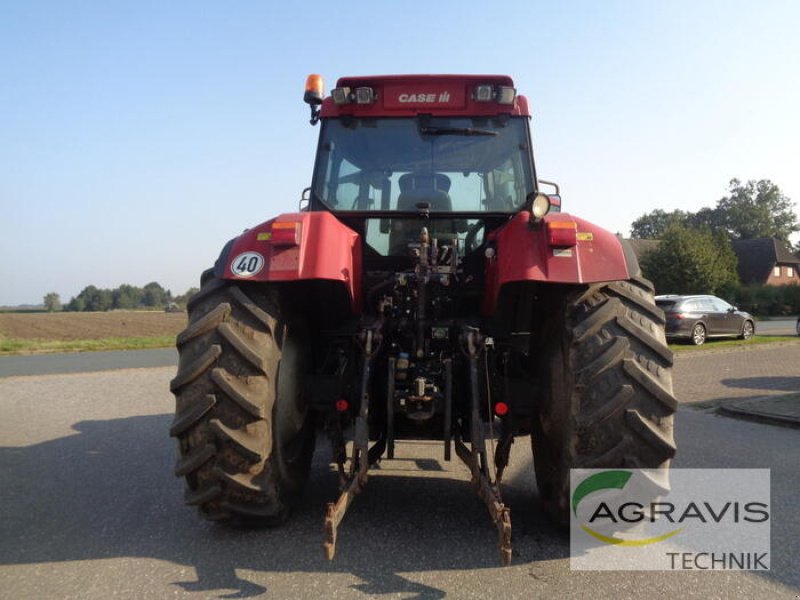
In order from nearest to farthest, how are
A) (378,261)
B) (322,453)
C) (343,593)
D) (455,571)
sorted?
(343,593) → (455,571) → (378,261) → (322,453)

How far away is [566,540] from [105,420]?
660cm

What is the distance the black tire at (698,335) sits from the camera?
18822mm

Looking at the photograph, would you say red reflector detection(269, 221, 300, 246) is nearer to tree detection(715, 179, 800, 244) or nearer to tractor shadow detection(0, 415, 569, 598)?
tractor shadow detection(0, 415, 569, 598)

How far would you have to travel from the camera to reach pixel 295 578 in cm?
304

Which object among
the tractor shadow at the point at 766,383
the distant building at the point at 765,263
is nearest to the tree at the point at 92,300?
the distant building at the point at 765,263

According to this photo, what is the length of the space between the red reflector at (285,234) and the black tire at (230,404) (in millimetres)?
348

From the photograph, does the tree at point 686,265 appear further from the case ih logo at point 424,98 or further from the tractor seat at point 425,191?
the tractor seat at point 425,191

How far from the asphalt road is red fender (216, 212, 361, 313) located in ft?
4.90

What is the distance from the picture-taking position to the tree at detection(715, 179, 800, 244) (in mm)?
83312

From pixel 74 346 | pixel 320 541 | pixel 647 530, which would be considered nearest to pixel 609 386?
pixel 647 530

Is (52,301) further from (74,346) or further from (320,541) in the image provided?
(320,541)

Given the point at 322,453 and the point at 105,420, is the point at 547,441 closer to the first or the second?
the point at 322,453

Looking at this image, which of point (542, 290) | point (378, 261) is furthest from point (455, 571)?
point (378, 261)

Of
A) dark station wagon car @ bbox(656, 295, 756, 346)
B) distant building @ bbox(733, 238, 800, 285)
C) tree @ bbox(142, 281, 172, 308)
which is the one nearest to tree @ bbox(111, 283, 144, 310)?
tree @ bbox(142, 281, 172, 308)
